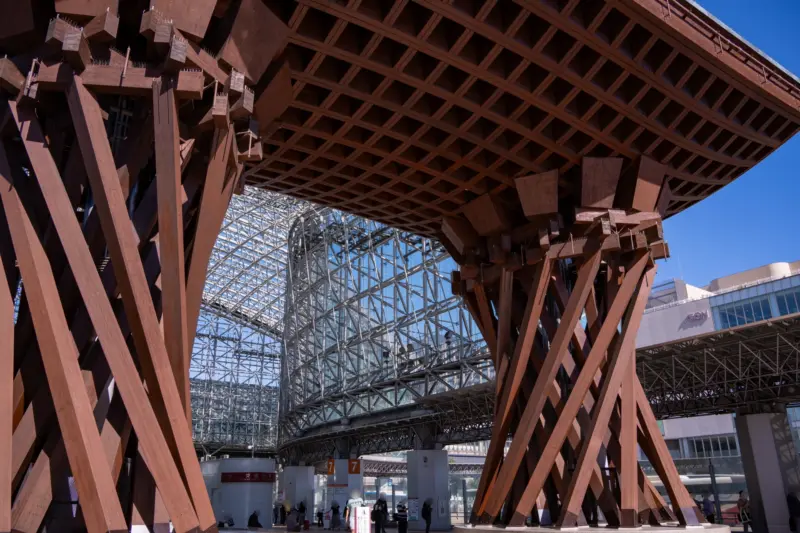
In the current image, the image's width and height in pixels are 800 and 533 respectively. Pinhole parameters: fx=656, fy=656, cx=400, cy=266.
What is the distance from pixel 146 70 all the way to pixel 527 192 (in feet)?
27.5

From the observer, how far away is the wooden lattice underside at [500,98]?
10547 mm

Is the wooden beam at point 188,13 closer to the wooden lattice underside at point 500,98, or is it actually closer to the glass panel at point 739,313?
the wooden lattice underside at point 500,98

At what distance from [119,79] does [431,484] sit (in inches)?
1139

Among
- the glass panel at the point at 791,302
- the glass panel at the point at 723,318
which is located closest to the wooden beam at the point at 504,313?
the glass panel at the point at 791,302

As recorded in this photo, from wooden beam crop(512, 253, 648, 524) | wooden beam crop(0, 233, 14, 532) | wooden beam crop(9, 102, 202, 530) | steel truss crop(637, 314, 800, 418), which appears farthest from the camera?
steel truss crop(637, 314, 800, 418)

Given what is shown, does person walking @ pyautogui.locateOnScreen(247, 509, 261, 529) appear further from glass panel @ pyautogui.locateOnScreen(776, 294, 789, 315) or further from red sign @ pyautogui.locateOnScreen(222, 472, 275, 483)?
glass panel @ pyautogui.locateOnScreen(776, 294, 789, 315)

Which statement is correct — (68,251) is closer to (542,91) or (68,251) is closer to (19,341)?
(19,341)

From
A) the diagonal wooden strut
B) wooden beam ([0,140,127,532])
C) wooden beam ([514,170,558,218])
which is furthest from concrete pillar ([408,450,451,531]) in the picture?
the diagonal wooden strut

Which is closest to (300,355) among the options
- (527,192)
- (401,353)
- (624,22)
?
(401,353)

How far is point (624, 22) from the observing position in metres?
11.1

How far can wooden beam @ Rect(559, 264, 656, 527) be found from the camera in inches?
469

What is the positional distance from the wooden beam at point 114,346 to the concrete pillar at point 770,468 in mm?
28715

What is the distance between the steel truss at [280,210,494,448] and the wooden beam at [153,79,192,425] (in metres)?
24.7

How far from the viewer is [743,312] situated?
46.3 metres
